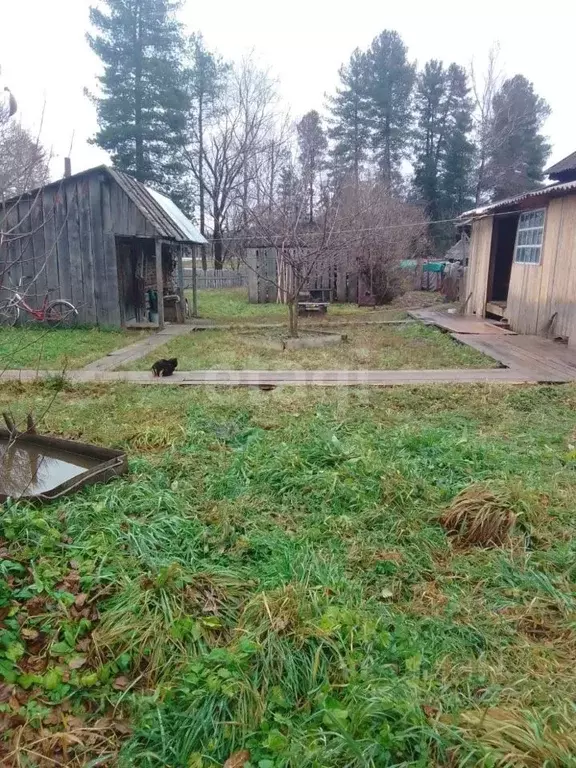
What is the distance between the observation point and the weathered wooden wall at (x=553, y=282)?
9.38m

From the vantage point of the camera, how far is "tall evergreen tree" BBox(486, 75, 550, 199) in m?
30.2

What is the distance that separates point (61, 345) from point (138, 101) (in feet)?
62.3

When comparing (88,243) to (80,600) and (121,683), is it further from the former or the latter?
(121,683)

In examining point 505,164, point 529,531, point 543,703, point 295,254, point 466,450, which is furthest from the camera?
point 505,164

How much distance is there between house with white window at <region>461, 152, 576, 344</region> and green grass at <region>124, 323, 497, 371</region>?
1794mm

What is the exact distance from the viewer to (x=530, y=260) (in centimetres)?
1127

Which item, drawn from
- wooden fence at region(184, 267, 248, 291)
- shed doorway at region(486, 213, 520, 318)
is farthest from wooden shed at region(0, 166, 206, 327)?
wooden fence at region(184, 267, 248, 291)

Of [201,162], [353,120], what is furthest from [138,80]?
[353,120]

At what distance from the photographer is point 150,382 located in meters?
6.88

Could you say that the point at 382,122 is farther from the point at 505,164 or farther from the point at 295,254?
the point at 295,254

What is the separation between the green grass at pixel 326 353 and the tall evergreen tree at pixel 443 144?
2190 centimetres

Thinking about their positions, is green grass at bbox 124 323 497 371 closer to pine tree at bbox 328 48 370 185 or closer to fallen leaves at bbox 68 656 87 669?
fallen leaves at bbox 68 656 87 669

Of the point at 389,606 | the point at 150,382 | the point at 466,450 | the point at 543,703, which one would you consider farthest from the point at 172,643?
the point at 150,382

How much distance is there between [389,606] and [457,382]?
181 inches
